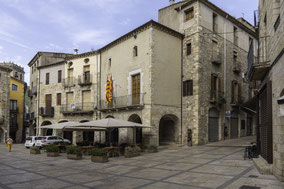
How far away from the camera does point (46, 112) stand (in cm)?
3123

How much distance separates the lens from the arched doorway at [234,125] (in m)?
24.8

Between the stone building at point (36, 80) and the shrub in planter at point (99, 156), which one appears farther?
the stone building at point (36, 80)

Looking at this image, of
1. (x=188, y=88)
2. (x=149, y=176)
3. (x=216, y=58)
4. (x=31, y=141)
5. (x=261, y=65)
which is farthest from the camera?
(x=31, y=141)

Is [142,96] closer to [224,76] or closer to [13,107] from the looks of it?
[224,76]

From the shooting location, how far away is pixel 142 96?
2039 cm

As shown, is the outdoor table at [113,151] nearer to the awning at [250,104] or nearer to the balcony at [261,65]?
the awning at [250,104]

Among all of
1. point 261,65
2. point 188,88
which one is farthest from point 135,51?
point 261,65

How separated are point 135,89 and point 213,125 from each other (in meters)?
7.62

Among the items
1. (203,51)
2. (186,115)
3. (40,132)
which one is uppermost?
(203,51)

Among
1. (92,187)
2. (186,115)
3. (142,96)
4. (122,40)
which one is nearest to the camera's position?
(92,187)

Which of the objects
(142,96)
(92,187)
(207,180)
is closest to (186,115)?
(142,96)

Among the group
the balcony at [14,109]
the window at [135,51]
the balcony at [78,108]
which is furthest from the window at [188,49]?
the balcony at [14,109]

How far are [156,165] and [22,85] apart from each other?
33.9 metres

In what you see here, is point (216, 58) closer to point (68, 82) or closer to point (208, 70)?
point (208, 70)
